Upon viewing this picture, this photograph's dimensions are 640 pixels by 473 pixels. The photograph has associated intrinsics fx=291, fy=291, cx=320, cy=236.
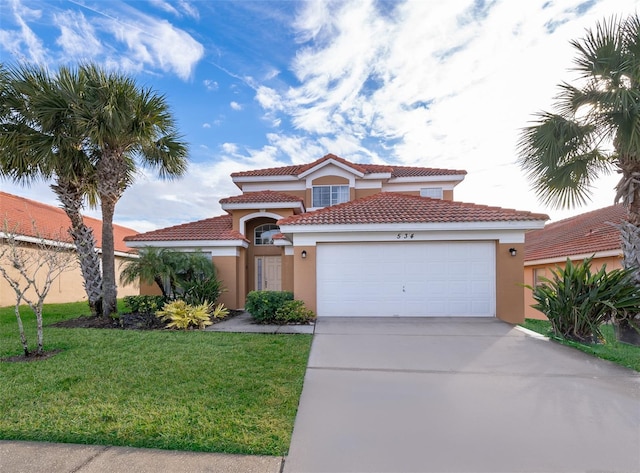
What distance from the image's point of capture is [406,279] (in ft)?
34.0

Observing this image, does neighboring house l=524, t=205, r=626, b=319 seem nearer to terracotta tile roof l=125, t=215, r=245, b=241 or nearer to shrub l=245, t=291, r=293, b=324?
shrub l=245, t=291, r=293, b=324

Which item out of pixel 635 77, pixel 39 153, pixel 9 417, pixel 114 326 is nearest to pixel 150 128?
pixel 39 153

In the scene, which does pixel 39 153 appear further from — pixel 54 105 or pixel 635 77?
pixel 635 77

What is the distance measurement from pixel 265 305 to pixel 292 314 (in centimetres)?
97

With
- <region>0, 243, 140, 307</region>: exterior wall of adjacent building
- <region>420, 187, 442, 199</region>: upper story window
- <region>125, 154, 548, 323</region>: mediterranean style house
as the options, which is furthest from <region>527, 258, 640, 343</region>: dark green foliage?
<region>0, 243, 140, 307</region>: exterior wall of adjacent building

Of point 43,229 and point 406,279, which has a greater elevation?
point 43,229

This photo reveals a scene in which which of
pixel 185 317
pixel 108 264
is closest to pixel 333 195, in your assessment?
pixel 185 317

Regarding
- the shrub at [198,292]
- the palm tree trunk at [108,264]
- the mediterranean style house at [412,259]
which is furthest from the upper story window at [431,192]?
the palm tree trunk at [108,264]

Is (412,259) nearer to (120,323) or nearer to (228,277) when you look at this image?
(228,277)

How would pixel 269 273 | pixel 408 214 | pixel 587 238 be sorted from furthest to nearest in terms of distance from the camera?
pixel 269 273 → pixel 587 238 → pixel 408 214

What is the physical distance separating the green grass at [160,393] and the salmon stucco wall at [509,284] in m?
7.07

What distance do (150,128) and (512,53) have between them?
→ 11.9m

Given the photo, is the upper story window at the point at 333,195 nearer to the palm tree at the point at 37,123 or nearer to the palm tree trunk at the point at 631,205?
the palm tree at the point at 37,123

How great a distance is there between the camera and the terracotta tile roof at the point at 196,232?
13206mm
